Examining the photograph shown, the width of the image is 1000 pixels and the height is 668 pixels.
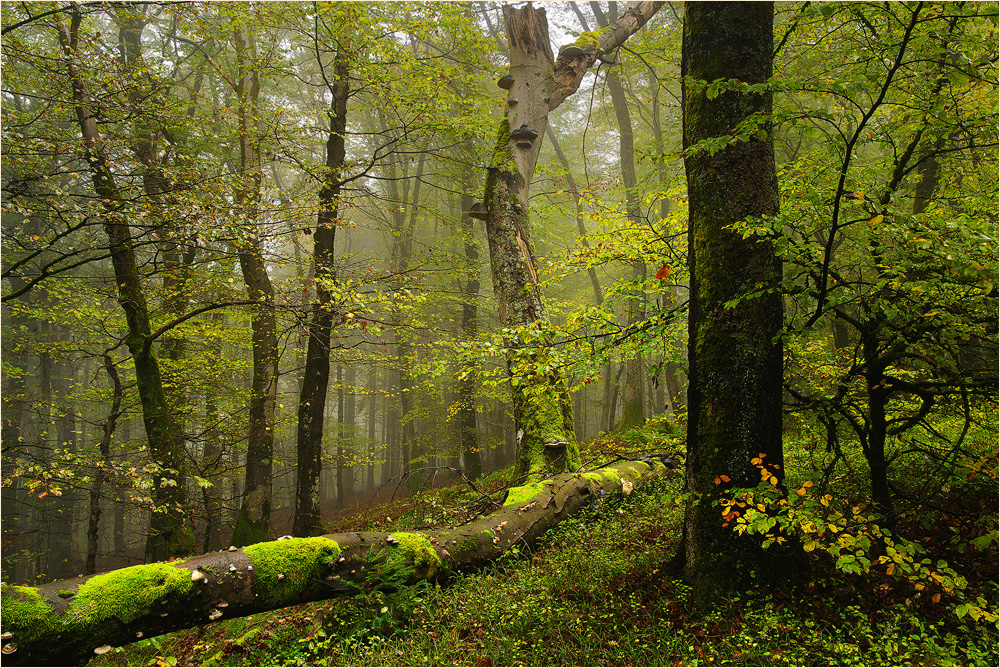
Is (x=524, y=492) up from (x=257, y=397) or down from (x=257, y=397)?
down

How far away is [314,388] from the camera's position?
351 inches

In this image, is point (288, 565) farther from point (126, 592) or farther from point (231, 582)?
point (126, 592)

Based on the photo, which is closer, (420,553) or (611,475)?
(420,553)

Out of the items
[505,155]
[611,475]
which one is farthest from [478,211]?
[611,475]

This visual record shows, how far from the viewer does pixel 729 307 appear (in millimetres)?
3223

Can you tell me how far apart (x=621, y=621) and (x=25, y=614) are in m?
4.02

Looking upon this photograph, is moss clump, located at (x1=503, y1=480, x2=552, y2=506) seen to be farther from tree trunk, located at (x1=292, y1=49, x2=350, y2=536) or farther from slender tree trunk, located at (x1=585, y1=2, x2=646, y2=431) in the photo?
slender tree trunk, located at (x1=585, y1=2, x2=646, y2=431)

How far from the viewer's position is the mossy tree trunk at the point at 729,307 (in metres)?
3.33

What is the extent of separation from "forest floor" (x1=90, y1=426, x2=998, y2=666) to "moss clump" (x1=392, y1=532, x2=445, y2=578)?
0.53 feet

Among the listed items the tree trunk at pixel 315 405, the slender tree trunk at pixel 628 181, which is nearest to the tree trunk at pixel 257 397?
the tree trunk at pixel 315 405

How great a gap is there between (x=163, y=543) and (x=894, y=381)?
1084cm

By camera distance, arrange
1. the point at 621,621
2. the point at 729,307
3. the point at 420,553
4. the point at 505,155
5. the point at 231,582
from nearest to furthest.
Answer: the point at 729,307 → the point at 621,621 → the point at 231,582 → the point at 420,553 → the point at 505,155

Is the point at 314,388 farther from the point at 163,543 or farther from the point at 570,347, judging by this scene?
the point at 570,347

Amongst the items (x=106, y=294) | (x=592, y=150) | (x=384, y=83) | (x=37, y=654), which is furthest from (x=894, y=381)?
(x=592, y=150)
